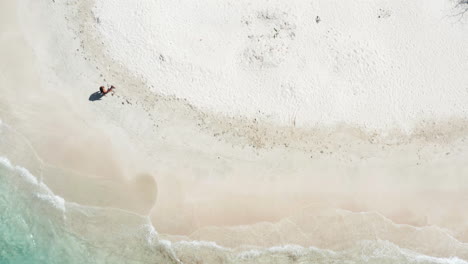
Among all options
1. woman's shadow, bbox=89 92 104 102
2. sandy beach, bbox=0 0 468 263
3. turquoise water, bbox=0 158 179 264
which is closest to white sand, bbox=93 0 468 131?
sandy beach, bbox=0 0 468 263

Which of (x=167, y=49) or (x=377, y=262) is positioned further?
(x=167, y=49)

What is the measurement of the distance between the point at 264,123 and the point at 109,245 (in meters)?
7.78

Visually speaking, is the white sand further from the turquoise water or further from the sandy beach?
the turquoise water

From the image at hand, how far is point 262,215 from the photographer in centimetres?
1659

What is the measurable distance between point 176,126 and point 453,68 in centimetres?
1158

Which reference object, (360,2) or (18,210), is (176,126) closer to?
(18,210)

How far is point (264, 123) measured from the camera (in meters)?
17.2

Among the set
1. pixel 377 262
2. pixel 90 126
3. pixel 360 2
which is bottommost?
pixel 377 262

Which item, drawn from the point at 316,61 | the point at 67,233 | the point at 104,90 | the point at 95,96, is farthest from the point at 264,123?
the point at 67,233

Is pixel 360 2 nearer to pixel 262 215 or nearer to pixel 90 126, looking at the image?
pixel 262 215

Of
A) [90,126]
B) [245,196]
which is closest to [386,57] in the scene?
[245,196]

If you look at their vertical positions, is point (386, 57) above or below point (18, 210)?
above

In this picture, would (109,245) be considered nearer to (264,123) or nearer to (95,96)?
(95,96)

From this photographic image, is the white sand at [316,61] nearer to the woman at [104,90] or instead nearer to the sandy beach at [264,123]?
the sandy beach at [264,123]
